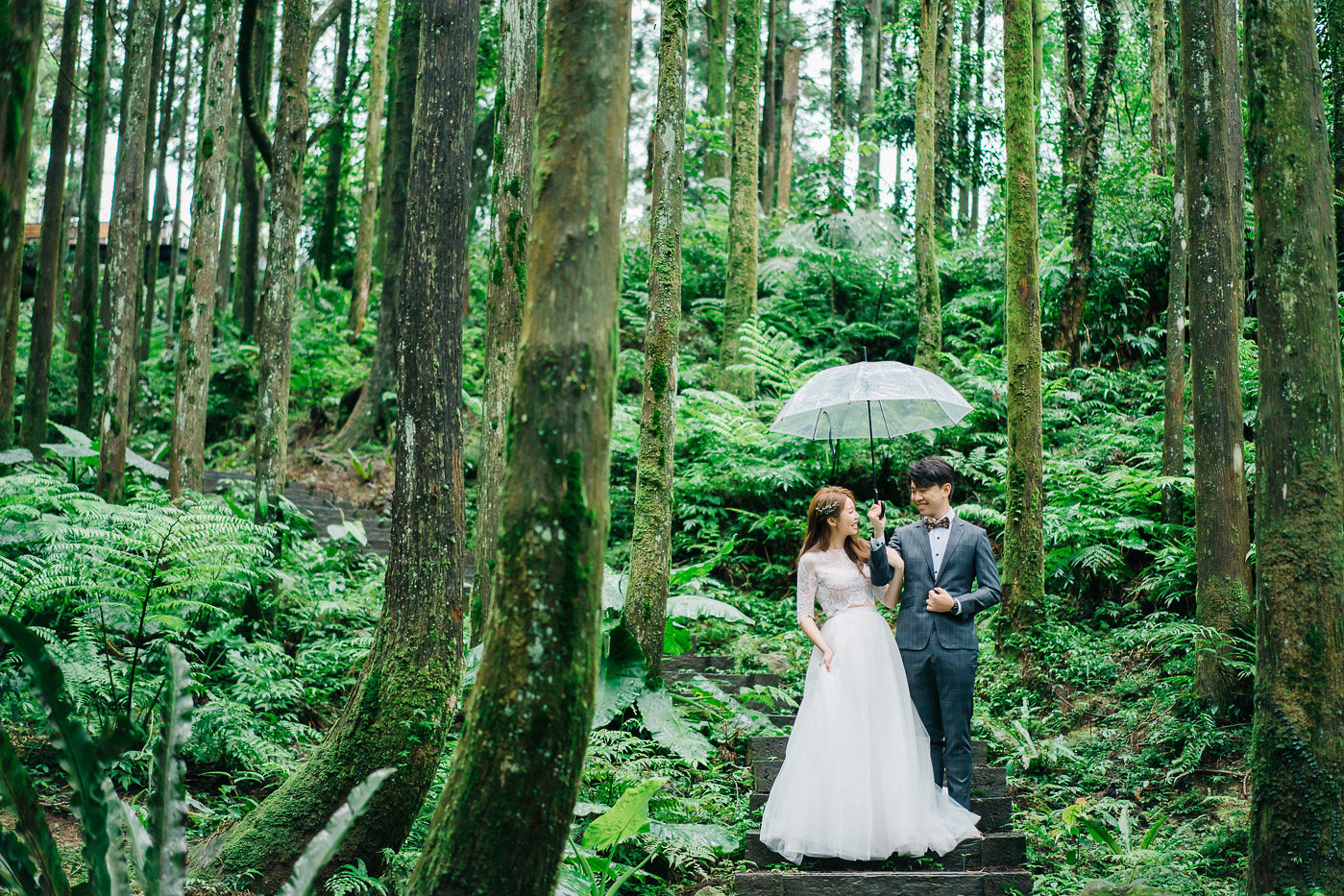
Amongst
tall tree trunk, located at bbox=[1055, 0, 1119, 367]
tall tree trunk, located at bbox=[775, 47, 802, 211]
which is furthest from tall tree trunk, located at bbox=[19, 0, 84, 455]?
tall tree trunk, located at bbox=[775, 47, 802, 211]

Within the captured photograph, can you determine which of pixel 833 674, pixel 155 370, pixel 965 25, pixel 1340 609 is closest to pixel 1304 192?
pixel 1340 609

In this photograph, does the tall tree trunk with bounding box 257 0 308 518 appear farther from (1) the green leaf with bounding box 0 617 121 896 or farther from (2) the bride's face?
(1) the green leaf with bounding box 0 617 121 896

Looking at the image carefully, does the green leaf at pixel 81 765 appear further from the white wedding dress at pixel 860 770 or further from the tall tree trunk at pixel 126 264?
the tall tree trunk at pixel 126 264

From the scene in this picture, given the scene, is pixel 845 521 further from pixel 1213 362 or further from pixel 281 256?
pixel 281 256

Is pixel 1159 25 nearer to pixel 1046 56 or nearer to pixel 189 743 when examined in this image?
pixel 1046 56

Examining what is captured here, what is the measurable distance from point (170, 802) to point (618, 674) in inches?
137

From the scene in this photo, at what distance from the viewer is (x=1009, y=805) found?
5734mm

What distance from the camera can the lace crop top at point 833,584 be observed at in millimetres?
5680

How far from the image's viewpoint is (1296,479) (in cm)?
427

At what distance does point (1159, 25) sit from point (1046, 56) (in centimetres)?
1248

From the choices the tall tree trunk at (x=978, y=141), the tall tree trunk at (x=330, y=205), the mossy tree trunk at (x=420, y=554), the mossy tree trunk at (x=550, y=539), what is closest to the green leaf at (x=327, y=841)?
the mossy tree trunk at (x=550, y=539)

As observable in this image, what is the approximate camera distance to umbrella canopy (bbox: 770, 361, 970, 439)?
6.05m

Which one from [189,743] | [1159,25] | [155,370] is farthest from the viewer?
[155,370]

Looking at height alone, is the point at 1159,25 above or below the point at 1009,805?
above
